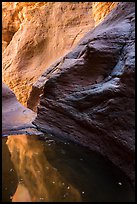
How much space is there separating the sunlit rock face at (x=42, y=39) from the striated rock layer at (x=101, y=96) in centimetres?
592

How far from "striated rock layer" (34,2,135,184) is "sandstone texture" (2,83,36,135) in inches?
14.1

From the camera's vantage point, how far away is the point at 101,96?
170 inches

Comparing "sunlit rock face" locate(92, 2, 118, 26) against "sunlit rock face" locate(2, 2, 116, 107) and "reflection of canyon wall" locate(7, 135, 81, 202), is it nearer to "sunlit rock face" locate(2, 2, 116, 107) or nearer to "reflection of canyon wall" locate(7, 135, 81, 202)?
"sunlit rock face" locate(2, 2, 116, 107)

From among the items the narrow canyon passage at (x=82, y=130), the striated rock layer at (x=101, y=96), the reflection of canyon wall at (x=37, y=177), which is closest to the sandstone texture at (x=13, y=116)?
the narrow canyon passage at (x=82, y=130)

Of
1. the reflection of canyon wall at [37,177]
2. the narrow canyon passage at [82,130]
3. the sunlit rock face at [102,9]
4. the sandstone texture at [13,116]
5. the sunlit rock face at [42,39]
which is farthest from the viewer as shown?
the sunlit rock face at [42,39]

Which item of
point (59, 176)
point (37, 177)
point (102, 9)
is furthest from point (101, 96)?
point (102, 9)

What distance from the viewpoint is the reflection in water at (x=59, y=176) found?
2.74 meters

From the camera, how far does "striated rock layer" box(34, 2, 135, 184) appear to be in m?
3.67

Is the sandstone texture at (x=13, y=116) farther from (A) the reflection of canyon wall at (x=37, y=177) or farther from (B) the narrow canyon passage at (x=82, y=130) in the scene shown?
(A) the reflection of canyon wall at (x=37, y=177)

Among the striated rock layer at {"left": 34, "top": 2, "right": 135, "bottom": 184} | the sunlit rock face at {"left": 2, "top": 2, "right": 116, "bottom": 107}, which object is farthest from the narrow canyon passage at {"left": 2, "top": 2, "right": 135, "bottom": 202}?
the sunlit rock face at {"left": 2, "top": 2, "right": 116, "bottom": 107}

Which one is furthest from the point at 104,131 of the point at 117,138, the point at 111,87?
the point at 111,87

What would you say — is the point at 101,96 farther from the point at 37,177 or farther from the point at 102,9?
the point at 102,9

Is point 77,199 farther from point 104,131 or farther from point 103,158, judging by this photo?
point 104,131

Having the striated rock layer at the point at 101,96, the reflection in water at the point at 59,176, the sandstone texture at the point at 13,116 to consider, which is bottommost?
the sandstone texture at the point at 13,116
